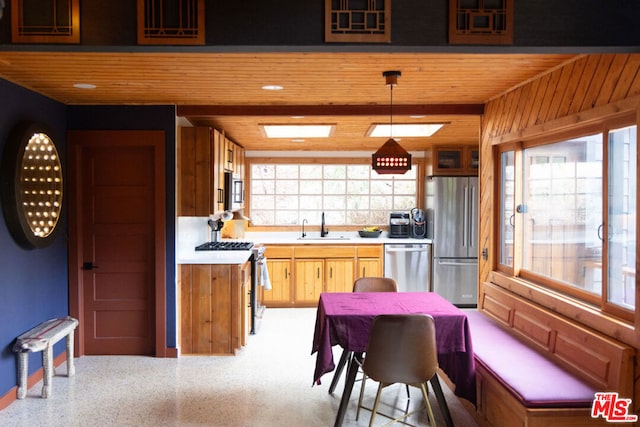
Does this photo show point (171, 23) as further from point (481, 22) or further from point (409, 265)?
point (409, 265)

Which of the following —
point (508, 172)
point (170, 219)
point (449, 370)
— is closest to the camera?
point (449, 370)

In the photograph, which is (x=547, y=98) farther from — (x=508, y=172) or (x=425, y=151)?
(x=425, y=151)

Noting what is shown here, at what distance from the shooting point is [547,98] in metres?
3.43

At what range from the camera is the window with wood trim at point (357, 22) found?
99.7 inches

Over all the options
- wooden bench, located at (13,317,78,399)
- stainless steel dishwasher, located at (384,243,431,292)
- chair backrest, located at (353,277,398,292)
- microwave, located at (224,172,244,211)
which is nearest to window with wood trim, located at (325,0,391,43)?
chair backrest, located at (353,277,398,292)

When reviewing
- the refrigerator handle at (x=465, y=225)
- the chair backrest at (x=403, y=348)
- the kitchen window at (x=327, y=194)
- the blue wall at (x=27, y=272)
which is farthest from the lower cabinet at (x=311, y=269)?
the chair backrest at (x=403, y=348)

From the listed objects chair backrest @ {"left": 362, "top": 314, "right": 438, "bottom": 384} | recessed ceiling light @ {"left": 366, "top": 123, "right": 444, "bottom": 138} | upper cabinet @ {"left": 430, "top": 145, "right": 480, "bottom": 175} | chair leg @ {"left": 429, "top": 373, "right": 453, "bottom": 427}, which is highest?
recessed ceiling light @ {"left": 366, "top": 123, "right": 444, "bottom": 138}

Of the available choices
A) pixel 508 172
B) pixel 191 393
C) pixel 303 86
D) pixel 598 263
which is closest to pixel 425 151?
pixel 508 172

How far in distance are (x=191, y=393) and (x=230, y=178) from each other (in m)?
2.48

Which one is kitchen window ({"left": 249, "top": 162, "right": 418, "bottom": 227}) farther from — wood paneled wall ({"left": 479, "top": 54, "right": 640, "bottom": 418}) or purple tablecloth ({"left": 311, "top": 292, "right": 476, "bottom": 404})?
purple tablecloth ({"left": 311, "top": 292, "right": 476, "bottom": 404})

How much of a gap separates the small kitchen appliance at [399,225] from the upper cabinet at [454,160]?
82cm

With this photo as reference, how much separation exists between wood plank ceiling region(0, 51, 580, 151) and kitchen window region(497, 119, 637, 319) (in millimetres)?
603

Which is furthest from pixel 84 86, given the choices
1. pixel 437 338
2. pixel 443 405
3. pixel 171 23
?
pixel 443 405

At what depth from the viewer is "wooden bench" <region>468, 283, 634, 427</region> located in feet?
8.65
